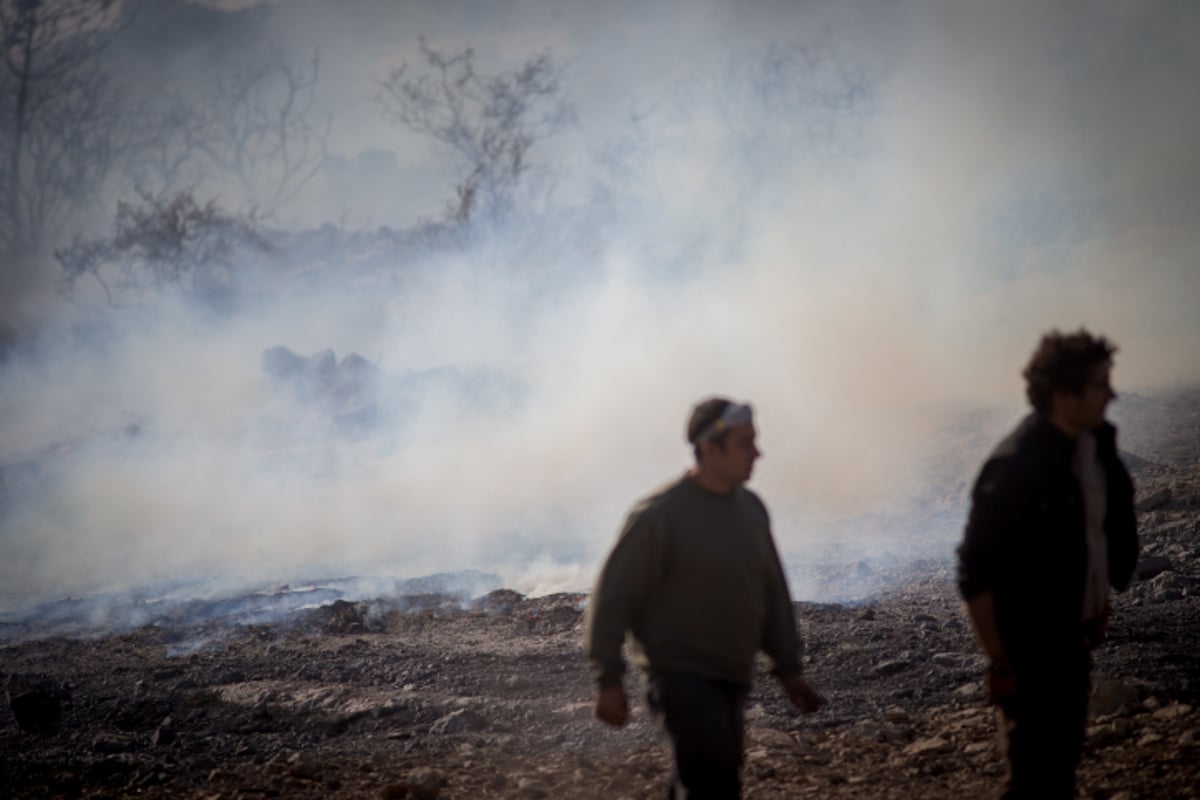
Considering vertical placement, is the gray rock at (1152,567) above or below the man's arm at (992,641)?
below

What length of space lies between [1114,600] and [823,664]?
92.4 inches

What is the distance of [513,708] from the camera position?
20.9ft

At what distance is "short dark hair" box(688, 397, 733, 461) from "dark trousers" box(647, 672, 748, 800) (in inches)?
26.4

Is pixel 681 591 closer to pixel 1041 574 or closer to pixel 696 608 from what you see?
pixel 696 608

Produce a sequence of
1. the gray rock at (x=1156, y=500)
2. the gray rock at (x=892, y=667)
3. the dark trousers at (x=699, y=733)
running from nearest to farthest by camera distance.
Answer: the dark trousers at (x=699, y=733) → the gray rock at (x=892, y=667) → the gray rock at (x=1156, y=500)

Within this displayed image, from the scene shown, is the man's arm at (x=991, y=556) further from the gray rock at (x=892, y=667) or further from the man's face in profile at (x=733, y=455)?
the gray rock at (x=892, y=667)

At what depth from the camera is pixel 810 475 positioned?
15.2m

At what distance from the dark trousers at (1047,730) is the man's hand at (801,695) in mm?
569

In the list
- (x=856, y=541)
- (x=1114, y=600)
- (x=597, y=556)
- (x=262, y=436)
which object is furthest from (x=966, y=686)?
(x=262, y=436)

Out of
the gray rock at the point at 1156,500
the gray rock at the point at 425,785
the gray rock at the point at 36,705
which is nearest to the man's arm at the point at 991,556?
the gray rock at the point at 425,785

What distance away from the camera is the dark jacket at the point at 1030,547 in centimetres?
301

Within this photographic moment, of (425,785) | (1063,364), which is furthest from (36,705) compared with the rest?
(1063,364)

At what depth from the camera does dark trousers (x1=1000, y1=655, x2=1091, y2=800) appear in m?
3.04

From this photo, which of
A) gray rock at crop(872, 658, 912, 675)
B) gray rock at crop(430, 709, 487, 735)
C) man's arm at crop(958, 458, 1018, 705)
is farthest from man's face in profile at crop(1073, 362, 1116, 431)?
gray rock at crop(430, 709, 487, 735)
